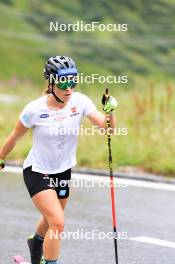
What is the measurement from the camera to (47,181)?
696 cm

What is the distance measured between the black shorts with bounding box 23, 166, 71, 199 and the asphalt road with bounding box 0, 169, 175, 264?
1292 millimetres

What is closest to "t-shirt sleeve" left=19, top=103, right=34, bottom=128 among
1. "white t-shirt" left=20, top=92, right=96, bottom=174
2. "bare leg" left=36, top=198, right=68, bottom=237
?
"white t-shirt" left=20, top=92, right=96, bottom=174

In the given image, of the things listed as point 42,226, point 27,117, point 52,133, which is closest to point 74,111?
point 52,133

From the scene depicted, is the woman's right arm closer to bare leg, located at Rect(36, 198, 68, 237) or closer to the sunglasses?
the sunglasses

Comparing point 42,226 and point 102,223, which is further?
point 102,223

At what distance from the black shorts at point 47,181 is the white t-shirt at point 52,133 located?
0.05 m

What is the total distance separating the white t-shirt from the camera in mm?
6934

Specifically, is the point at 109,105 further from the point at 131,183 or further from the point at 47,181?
the point at 131,183

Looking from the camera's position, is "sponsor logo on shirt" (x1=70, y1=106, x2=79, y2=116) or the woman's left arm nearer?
the woman's left arm

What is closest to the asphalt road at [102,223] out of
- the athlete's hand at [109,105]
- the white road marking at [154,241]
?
the white road marking at [154,241]

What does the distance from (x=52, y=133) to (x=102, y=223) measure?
3.18 meters

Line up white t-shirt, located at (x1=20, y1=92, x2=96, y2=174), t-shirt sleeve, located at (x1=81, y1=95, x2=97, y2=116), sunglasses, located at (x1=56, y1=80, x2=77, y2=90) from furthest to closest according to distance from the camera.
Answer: t-shirt sleeve, located at (x1=81, y1=95, x2=97, y2=116), white t-shirt, located at (x1=20, y1=92, x2=96, y2=174), sunglasses, located at (x1=56, y1=80, x2=77, y2=90)

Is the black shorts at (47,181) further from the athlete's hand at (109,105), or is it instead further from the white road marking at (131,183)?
the white road marking at (131,183)

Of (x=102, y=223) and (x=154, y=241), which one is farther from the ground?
(x=102, y=223)
